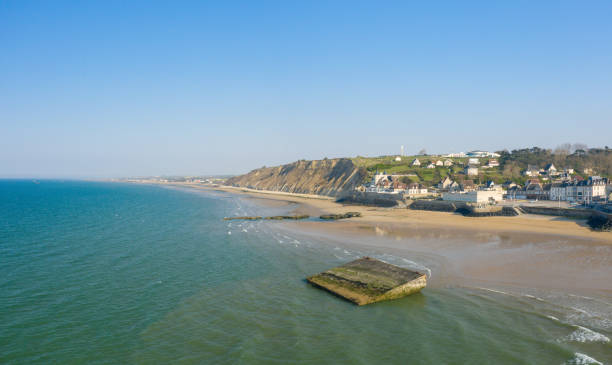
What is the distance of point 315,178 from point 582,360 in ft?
414

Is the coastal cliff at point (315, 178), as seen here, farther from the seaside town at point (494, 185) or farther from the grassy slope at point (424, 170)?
the seaside town at point (494, 185)

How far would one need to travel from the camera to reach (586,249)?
117 ft

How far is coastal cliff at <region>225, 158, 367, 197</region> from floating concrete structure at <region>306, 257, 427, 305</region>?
85.5m

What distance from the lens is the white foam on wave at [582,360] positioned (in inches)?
610

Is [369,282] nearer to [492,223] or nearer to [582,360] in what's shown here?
[582,360]

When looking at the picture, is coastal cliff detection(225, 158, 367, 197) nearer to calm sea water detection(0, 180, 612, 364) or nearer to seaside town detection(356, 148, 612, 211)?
seaside town detection(356, 148, 612, 211)

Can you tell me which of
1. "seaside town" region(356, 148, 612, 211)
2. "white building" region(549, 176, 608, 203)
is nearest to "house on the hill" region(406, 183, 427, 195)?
"seaside town" region(356, 148, 612, 211)

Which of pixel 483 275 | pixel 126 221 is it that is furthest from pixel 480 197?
pixel 126 221

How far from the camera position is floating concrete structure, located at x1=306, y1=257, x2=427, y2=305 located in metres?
23.5

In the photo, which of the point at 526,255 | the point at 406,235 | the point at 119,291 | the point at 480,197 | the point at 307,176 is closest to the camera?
the point at 119,291

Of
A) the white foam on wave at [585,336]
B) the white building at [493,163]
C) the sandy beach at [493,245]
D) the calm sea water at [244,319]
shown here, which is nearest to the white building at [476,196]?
the sandy beach at [493,245]

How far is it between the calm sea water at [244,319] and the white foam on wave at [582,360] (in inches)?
3.4

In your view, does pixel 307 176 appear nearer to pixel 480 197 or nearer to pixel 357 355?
pixel 480 197

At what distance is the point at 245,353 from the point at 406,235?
34101mm
